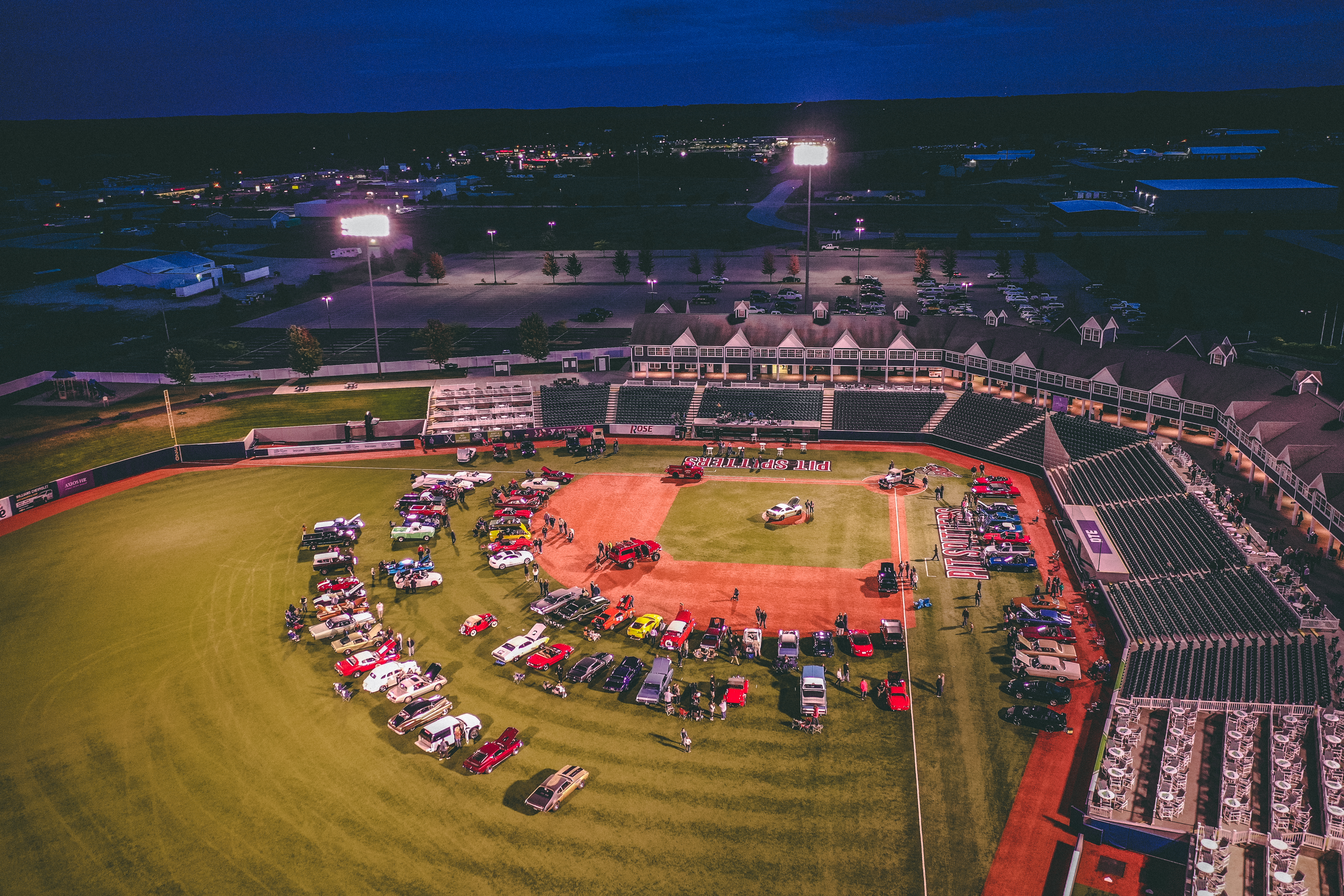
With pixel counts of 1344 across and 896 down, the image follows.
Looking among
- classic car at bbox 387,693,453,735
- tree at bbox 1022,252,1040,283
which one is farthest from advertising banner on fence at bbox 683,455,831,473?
tree at bbox 1022,252,1040,283

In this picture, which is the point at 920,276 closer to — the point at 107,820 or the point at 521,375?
the point at 521,375

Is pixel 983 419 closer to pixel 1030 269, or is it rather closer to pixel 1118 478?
pixel 1118 478

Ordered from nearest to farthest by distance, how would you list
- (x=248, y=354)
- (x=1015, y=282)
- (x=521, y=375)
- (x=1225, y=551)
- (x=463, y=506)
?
(x=1225, y=551), (x=463, y=506), (x=521, y=375), (x=248, y=354), (x=1015, y=282)

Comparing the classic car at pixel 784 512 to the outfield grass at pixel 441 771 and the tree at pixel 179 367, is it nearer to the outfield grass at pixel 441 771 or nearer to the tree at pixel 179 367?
the outfield grass at pixel 441 771

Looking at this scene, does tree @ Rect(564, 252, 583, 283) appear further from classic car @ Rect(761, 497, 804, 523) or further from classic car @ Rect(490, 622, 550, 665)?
classic car @ Rect(490, 622, 550, 665)

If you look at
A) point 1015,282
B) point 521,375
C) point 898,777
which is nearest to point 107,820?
point 898,777

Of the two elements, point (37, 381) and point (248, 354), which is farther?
point (248, 354)

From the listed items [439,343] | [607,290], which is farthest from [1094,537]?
[607,290]
